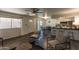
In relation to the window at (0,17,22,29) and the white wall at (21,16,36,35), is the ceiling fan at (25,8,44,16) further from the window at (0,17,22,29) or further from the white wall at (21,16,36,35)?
the window at (0,17,22,29)

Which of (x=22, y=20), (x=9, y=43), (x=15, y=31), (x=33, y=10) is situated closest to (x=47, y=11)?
(x=33, y=10)

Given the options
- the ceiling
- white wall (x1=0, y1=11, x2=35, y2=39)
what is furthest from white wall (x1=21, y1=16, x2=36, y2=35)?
the ceiling

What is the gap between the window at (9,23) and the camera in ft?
6.81

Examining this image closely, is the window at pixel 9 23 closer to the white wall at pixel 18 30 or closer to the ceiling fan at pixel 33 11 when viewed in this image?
the white wall at pixel 18 30

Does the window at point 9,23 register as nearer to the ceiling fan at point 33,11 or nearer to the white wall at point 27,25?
the white wall at point 27,25

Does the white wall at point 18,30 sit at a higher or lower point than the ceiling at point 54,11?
lower

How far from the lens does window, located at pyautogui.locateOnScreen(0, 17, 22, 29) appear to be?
6.81 ft

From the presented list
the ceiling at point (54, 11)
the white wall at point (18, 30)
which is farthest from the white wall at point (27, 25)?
the ceiling at point (54, 11)

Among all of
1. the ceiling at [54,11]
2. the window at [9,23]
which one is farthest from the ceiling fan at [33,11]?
the window at [9,23]

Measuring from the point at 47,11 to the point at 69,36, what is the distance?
59 centimetres

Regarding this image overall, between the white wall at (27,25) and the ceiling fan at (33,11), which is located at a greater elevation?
the ceiling fan at (33,11)

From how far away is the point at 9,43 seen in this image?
208 centimetres

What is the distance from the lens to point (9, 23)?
211 centimetres

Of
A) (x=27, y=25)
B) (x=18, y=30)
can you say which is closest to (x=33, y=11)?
(x=27, y=25)
